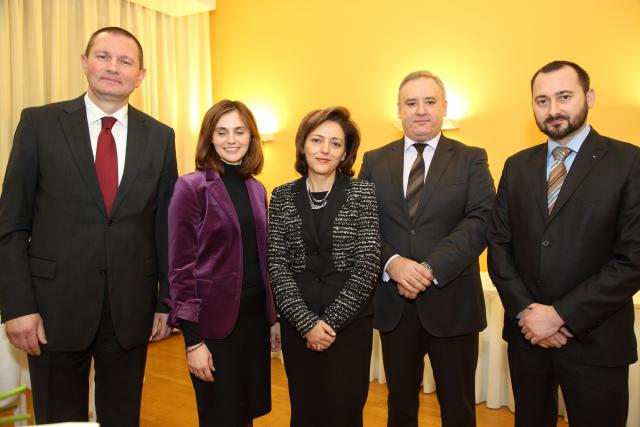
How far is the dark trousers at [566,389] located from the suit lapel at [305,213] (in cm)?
96

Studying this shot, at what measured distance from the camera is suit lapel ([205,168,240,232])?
1959 millimetres

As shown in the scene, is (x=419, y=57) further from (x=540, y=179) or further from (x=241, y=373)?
(x=241, y=373)

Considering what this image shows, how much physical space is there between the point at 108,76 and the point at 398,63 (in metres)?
3.15

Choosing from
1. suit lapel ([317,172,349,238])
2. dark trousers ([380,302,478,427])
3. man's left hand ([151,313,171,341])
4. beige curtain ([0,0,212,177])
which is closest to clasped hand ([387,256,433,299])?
dark trousers ([380,302,478,427])

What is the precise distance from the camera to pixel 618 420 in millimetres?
1804

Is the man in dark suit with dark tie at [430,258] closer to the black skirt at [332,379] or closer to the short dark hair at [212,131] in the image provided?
the black skirt at [332,379]

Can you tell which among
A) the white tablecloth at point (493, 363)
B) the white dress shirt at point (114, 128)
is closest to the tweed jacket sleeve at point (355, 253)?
the white dress shirt at point (114, 128)

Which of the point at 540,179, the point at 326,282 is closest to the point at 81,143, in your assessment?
the point at 326,282

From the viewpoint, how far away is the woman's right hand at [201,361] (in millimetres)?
1905

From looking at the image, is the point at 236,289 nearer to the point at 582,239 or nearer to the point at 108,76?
the point at 108,76

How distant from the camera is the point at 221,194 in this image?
197cm

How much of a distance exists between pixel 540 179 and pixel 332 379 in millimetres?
1150

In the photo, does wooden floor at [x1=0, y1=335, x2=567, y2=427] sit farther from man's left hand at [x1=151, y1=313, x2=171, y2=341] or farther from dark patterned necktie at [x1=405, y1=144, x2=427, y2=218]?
dark patterned necktie at [x1=405, y1=144, x2=427, y2=218]

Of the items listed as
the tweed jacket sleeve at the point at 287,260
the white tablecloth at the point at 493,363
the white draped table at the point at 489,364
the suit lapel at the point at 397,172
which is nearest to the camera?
the tweed jacket sleeve at the point at 287,260
